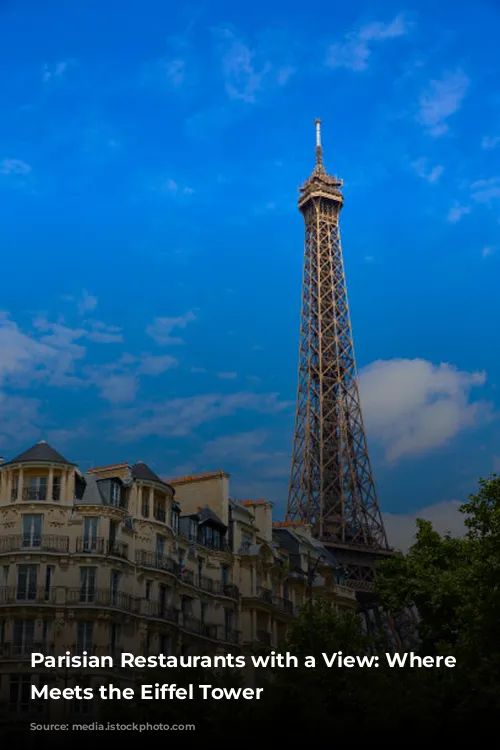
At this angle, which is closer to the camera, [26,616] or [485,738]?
[485,738]

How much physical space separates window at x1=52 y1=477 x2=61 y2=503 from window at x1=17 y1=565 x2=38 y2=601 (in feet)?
11.6

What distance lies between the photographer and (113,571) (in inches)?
2109

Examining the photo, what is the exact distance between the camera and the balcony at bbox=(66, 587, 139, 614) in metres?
52.0

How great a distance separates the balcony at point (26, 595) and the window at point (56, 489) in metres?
4.47

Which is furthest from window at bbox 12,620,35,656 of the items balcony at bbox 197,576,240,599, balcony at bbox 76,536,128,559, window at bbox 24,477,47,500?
balcony at bbox 197,576,240,599

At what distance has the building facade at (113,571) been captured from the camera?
5144 centimetres

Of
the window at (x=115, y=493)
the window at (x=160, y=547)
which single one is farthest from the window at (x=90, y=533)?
the window at (x=160, y=547)

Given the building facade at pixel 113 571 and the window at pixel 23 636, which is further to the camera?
the building facade at pixel 113 571

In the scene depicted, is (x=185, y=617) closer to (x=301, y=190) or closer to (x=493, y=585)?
(x=493, y=585)

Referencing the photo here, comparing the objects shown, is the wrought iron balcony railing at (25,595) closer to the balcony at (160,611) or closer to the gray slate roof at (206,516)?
the balcony at (160,611)

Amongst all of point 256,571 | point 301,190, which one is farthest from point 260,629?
point 301,190

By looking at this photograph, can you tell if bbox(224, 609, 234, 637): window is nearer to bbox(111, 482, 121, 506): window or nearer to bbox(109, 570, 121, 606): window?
bbox(109, 570, 121, 606): window

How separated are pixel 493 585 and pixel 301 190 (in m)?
90.5

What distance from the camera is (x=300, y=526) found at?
83.6 meters
